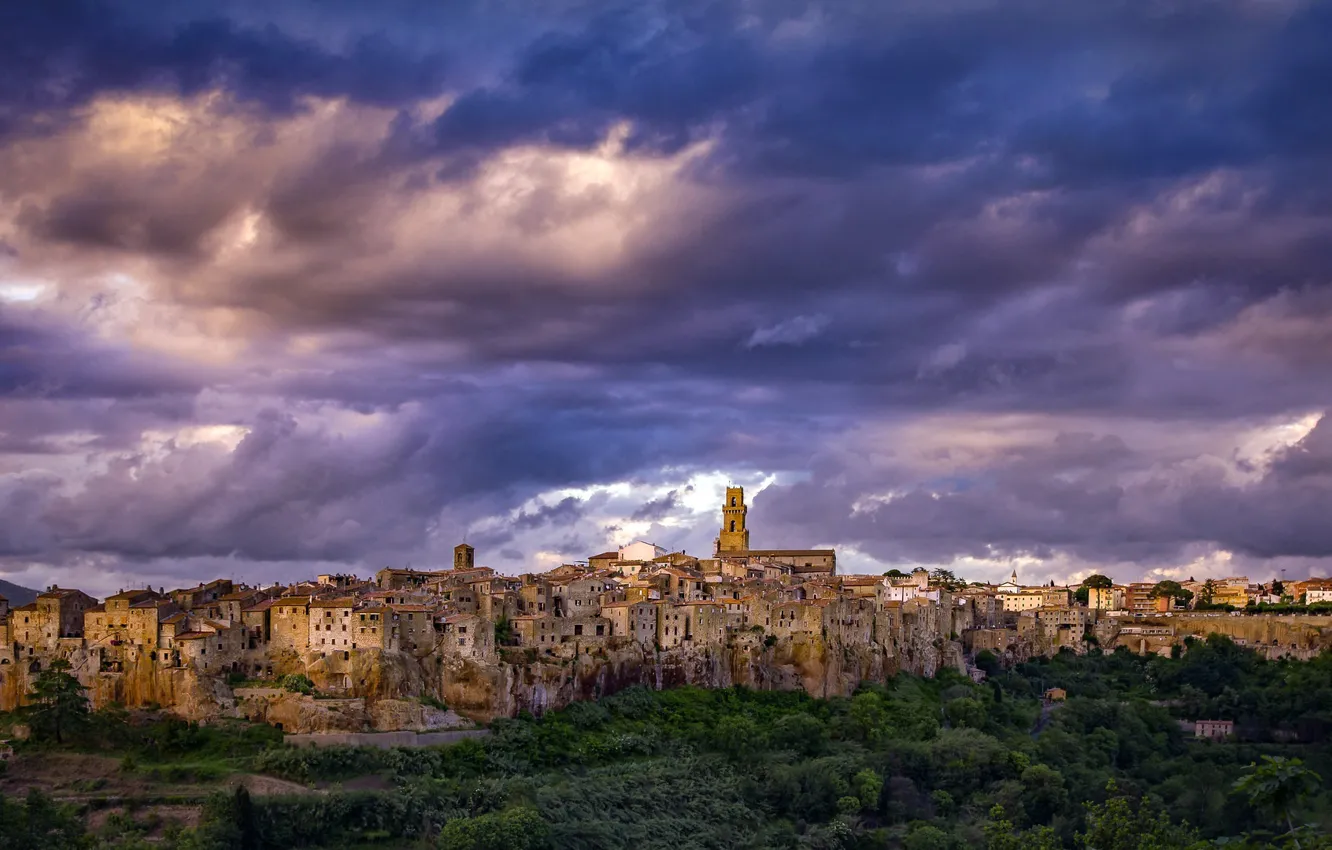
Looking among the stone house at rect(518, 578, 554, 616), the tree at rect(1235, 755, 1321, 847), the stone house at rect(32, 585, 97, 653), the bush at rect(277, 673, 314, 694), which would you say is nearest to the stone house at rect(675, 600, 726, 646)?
the stone house at rect(518, 578, 554, 616)

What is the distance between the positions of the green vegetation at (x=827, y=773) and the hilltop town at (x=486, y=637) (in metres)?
1.25

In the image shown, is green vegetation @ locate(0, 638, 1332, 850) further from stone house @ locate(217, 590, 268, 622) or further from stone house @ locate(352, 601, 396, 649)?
stone house @ locate(217, 590, 268, 622)

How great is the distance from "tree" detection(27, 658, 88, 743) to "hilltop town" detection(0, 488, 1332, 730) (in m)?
1.72

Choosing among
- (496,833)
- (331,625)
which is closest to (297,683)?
(331,625)

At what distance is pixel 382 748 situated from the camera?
144 ft

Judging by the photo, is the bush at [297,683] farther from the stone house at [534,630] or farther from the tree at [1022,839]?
the tree at [1022,839]

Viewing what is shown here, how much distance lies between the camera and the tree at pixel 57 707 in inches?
1737

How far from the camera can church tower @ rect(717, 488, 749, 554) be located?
3625 inches

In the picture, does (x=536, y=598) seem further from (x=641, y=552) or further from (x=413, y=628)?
(x=641, y=552)

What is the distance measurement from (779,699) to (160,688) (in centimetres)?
2370

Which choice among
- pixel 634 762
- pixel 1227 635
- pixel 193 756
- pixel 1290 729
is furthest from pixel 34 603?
pixel 1227 635

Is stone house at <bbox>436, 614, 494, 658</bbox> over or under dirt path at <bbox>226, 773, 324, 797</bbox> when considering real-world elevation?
over

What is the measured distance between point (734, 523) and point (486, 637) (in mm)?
45503

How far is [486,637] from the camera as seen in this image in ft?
160
